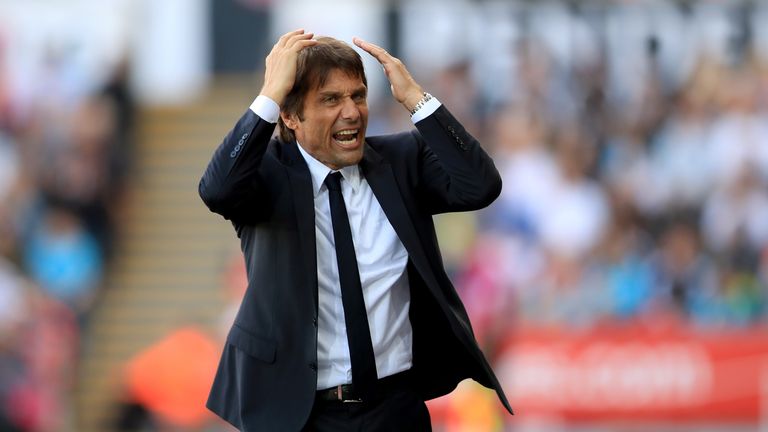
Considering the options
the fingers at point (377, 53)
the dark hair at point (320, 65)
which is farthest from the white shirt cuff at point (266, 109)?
the fingers at point (377, 53)

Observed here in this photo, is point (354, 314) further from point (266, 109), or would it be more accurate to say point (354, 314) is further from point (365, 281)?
point (266, 109)

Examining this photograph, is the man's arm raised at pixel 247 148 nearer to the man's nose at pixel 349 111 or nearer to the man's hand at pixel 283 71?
the man's hand at pixel 283 71

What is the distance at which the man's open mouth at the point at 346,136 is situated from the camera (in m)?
4.78

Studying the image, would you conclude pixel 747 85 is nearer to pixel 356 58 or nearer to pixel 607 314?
pixel 607 314

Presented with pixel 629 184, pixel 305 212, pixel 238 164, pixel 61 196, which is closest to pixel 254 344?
pixel 305 212

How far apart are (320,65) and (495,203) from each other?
32.8 feet

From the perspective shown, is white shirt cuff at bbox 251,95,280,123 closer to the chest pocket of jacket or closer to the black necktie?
the black necktie

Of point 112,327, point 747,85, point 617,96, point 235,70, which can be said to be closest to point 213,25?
point 235,70

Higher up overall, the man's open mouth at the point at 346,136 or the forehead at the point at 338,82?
the forehead at the point at 338,82

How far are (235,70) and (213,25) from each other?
23.2 inches

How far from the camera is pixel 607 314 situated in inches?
565

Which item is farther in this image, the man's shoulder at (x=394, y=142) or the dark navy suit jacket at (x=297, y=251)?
the man's shoulder at (x=394, y=142)

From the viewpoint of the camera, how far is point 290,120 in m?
4.88

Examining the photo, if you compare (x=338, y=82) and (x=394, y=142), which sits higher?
(x=338, y=82)
